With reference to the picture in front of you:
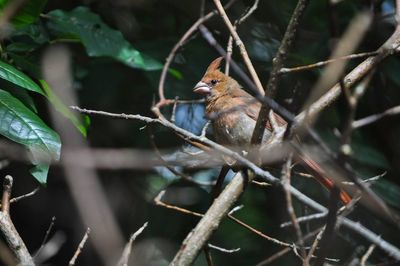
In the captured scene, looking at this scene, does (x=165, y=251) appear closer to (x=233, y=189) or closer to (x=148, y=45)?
(x=148, y=45)

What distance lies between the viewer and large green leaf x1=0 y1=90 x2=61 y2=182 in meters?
3.23

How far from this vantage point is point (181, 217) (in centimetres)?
489

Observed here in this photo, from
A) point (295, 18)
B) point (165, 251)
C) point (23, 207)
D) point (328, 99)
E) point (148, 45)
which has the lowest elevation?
point (23, 207)

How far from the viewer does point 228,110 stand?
4.82 m

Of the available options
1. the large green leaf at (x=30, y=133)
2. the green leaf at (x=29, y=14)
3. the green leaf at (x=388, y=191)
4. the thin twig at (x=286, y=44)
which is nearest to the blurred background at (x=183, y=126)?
the green leaf at (x=388, y=191)

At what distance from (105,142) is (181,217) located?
3.00 feet

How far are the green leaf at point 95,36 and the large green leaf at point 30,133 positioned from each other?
3.13 feet

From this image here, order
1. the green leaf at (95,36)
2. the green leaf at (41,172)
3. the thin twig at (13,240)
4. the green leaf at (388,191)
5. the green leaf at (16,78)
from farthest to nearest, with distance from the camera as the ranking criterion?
the green leaf at (388,191) < the green leaf at (95,36) < the green leaf at (16,78) < the green leaf at (41,172) < the thin twig at (13,240)

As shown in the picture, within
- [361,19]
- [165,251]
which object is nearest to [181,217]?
[165,251]

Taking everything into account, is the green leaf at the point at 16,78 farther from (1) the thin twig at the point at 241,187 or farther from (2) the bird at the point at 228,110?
(2) the bird at the point at 228,110

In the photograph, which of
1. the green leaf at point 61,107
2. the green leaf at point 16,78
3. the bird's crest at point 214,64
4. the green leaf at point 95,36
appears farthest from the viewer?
the bird's crest at point 214,64

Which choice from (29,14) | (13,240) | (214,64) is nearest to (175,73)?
(214,64)

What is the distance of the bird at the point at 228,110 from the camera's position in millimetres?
4969

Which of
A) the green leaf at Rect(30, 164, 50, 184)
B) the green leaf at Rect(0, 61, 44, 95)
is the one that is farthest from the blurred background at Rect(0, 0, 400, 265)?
the green leaf at Rect(30, 164, 50, 184)
